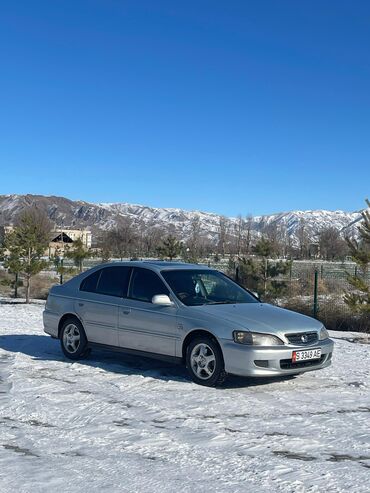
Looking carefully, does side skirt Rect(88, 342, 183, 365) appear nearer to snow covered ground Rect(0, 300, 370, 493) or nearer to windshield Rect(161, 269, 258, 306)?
snow covered ground Rect(0, 300, 370, 493)

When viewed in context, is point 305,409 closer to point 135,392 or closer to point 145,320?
point 135,392

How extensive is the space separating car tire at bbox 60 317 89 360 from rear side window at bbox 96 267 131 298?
65 cm

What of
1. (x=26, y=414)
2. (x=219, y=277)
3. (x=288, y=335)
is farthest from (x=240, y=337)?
(x=26, y=414)

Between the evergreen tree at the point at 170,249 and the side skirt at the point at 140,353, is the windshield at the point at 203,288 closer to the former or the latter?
the side skirt at the point at 140,353

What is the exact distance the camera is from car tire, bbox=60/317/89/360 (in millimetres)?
9062

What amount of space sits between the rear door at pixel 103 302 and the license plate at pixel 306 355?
260 cm

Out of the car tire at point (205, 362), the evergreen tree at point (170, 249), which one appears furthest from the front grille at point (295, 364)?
the evergreen tree at point (170, 249)

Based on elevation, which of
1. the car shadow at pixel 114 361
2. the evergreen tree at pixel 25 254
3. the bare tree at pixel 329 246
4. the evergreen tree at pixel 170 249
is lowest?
the car shadow at pixel 114 361

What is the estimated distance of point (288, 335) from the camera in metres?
7.32

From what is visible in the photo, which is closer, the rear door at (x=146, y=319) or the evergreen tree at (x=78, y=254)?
the rear door at (x=146, y=319)

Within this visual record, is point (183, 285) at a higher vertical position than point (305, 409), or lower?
higher

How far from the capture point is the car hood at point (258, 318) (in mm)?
7277

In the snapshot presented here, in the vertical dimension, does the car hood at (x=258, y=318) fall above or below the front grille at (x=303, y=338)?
above

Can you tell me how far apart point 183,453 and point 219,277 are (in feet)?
14.1
